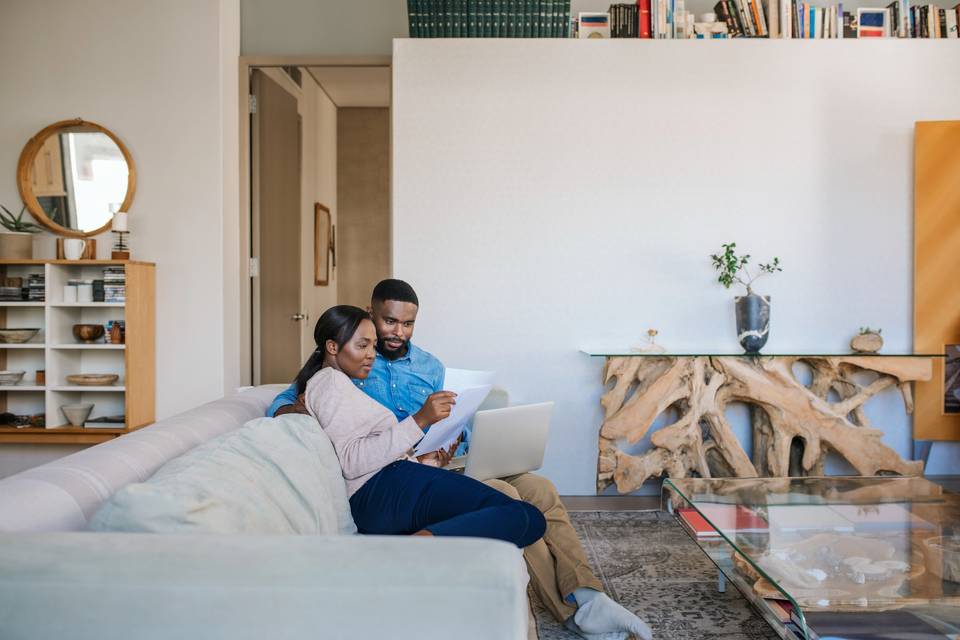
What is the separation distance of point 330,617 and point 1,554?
49 cm

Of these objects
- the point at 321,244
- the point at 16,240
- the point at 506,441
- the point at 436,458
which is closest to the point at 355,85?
the point at 321,244

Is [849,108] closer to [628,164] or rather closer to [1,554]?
[628,164]

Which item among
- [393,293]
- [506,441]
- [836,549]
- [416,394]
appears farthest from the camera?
[416,394]

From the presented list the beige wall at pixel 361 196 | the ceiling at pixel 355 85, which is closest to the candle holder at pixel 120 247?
the ceiling at pixel 355 85

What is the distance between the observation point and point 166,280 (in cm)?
432

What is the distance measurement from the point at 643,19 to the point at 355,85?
3.28 metres

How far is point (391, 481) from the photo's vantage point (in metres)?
2.16

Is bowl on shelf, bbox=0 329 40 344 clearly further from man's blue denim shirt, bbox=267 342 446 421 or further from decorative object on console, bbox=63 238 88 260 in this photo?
man's blue denim shirt, bbox=267 342 446 421

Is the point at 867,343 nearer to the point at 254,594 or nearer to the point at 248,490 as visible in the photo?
the point at 248,490

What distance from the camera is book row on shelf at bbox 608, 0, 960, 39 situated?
4172mm

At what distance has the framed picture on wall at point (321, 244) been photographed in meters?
6.52

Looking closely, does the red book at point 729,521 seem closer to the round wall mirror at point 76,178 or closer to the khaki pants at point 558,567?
the khaki pants at point 558,567

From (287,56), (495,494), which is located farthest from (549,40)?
(495,494)

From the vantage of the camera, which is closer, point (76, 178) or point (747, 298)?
point (747, 298)
